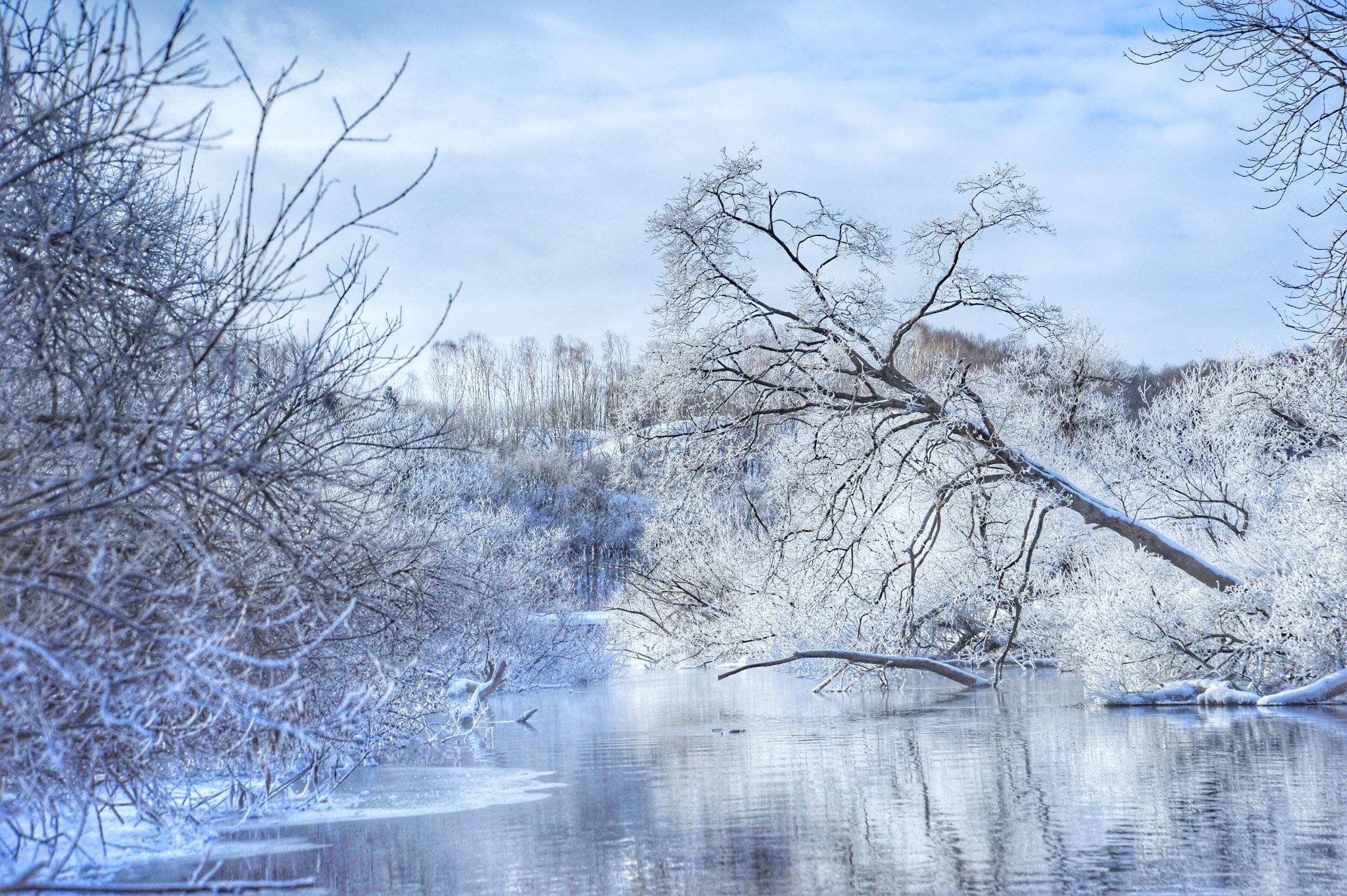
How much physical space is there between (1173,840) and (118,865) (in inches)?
249

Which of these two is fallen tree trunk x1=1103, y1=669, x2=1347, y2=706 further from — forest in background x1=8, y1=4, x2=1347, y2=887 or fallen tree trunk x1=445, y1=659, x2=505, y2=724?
fallen tree trunk x1=445, y1=659, x2=505, y2=724

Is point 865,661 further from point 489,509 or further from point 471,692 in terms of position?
point 489,509

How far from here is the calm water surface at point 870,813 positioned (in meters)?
6.92

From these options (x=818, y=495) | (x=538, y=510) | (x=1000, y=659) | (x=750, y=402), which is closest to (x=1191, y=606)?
(x=1000, y=659)

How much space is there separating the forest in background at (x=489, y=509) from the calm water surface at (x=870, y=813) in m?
1.01

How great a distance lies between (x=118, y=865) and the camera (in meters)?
7.31

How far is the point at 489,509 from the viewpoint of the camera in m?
37.8

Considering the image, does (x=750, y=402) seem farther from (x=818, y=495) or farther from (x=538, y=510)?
(x=538, y=510)

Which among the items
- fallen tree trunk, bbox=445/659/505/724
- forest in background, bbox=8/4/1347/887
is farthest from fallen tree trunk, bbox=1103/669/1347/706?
fallen tree trunk, bbox=445/659/505/724

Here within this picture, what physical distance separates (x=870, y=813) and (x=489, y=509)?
2970 centimetres

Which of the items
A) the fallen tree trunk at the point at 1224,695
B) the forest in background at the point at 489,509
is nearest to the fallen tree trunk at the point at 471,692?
the forest in background at the point at 489,509

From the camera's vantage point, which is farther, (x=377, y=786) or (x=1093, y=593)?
(x=1093, y=593)

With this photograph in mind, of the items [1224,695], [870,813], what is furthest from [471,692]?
[870,813]

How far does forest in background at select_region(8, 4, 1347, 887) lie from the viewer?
15.9 ft
